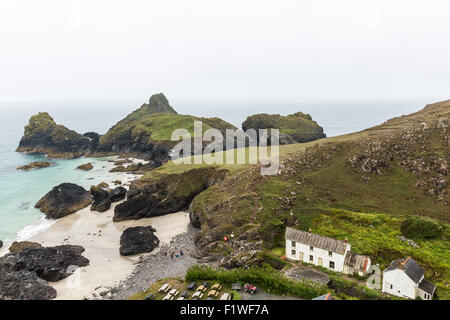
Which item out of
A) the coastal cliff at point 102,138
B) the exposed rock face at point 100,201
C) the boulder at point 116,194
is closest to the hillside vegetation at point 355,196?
the exposed rock face at point 100,201

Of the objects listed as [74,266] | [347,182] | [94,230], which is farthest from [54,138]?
[347,182]

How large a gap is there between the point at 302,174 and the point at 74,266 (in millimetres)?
45925

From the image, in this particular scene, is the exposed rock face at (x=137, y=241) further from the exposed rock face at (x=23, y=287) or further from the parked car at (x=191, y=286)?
the parked car at (x=191, y=286)

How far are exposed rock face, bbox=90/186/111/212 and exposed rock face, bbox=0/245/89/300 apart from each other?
18.3 meters

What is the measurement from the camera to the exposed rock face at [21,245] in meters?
49.8

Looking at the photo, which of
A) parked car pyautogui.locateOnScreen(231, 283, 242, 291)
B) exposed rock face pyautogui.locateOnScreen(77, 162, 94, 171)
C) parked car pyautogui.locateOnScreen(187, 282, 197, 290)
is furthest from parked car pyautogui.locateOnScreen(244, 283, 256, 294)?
exposed rock face pyautogui.locateOnScreen(77, 162, 94, 171)

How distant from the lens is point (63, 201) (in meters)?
68.1

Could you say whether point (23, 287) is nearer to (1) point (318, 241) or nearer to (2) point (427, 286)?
(1) point (318, 241)

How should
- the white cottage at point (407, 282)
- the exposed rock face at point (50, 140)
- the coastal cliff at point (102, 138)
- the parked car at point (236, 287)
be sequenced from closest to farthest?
the white cottage at point (407, 282) < the parked car at point (236, 287) < the coastal cliff at point (102, 138) < the exposed rock face at point (50, 140)

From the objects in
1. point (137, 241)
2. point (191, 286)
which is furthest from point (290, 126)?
point (191, 286)

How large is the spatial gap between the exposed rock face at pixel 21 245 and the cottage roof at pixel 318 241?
45.3m

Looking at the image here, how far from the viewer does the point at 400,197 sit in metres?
50.7
